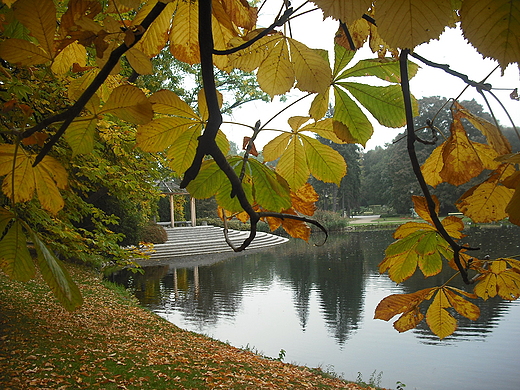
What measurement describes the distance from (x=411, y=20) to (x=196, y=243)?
18066mm

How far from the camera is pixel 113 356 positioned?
14.9ft

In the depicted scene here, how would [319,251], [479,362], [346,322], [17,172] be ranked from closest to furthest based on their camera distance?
[17,172] < [479,362] < [346,322] < [319,251]

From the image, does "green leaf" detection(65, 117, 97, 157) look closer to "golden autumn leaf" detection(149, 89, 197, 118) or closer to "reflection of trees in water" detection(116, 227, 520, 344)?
"golden autumn leaf" detection(149, 89, 197, 118)

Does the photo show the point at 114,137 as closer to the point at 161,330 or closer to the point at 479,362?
the point at 161,330

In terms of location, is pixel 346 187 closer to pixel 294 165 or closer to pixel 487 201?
pixel 294 165

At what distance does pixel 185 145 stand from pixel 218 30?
0.63 feet

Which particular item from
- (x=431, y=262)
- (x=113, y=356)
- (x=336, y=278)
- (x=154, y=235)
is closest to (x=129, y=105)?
(x=431, y=262)

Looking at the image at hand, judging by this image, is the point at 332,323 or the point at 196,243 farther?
the point at 196,243

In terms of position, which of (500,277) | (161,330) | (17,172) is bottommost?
(161,330)

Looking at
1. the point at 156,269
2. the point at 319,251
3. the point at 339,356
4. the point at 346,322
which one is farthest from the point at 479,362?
the point at 319,251

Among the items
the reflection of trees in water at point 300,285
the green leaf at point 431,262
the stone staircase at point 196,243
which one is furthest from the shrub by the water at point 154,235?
the green leaf at point 431,262

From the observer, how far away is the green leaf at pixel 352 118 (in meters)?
0.58

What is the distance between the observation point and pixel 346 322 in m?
8.07

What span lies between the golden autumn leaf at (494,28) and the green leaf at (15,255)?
1.56ft
